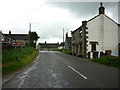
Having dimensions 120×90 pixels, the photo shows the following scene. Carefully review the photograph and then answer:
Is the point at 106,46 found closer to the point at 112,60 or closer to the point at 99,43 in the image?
the point at 99,43

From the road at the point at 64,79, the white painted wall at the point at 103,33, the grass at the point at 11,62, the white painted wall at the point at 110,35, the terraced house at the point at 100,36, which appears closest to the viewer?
the road at the point at 64,79

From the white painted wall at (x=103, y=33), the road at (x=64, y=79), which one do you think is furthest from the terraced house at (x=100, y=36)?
the road at (x=64, y=79)

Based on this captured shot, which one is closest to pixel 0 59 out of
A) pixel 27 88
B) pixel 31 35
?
pixel 27 88

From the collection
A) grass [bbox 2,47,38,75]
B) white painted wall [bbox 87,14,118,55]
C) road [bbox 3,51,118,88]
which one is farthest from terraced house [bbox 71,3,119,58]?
road [bbox 3,51,118,88]

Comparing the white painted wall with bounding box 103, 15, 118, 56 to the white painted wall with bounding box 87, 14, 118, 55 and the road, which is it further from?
the road

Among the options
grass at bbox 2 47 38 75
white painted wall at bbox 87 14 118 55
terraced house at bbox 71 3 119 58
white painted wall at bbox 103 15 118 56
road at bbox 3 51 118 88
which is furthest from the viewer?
white painted wall at bbox 103 15 118 56

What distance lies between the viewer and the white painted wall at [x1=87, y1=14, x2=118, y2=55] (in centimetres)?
2983

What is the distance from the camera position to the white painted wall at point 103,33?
29.8 m

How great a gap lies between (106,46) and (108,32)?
2756mm

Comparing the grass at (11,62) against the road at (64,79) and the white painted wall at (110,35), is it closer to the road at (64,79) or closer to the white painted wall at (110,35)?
the road at (64,79)

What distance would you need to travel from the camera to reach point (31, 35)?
6203 centimetres

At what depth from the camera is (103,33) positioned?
30078 millimetres

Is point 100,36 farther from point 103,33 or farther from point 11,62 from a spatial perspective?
point 11,62

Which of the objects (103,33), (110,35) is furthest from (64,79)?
(110,35)
